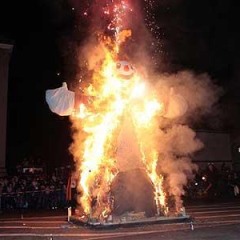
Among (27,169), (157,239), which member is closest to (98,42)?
(157,239)

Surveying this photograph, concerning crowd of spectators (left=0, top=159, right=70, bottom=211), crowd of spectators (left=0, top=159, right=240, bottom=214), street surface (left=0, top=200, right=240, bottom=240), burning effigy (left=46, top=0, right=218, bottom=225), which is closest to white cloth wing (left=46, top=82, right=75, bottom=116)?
burning effigy (left=46, top=0, right=218, bottom=225)

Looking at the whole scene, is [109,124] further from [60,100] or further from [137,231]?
→ [137,231]

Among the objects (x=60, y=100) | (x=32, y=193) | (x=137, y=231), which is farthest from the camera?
(x=32, y=193)

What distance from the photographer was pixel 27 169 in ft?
79.8

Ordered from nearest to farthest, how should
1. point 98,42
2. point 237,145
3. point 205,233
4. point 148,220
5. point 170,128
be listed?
point 205,233, point 148,220, point 98,42, point 170,128, point 237,145

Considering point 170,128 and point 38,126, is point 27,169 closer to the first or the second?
point 38,126

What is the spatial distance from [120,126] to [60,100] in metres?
1.91

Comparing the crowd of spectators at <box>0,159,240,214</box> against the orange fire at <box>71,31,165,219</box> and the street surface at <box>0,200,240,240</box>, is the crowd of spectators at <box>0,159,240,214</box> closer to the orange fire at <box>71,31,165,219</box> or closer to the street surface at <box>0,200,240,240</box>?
the street surface at <box>0,200,240,240</box>

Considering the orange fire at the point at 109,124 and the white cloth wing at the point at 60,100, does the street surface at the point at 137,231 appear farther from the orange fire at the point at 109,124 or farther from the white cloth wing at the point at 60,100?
the white cloth wing at the point at 60,100

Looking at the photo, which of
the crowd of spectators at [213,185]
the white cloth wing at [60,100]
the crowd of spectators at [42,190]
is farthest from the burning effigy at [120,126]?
the crowd of spectators at [213,185]

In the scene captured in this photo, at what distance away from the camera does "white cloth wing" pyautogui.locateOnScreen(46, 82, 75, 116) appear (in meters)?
11.4

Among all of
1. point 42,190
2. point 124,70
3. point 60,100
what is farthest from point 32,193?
point 124,70

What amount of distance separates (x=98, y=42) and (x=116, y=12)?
1.01 metres

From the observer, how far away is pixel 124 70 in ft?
38.4
